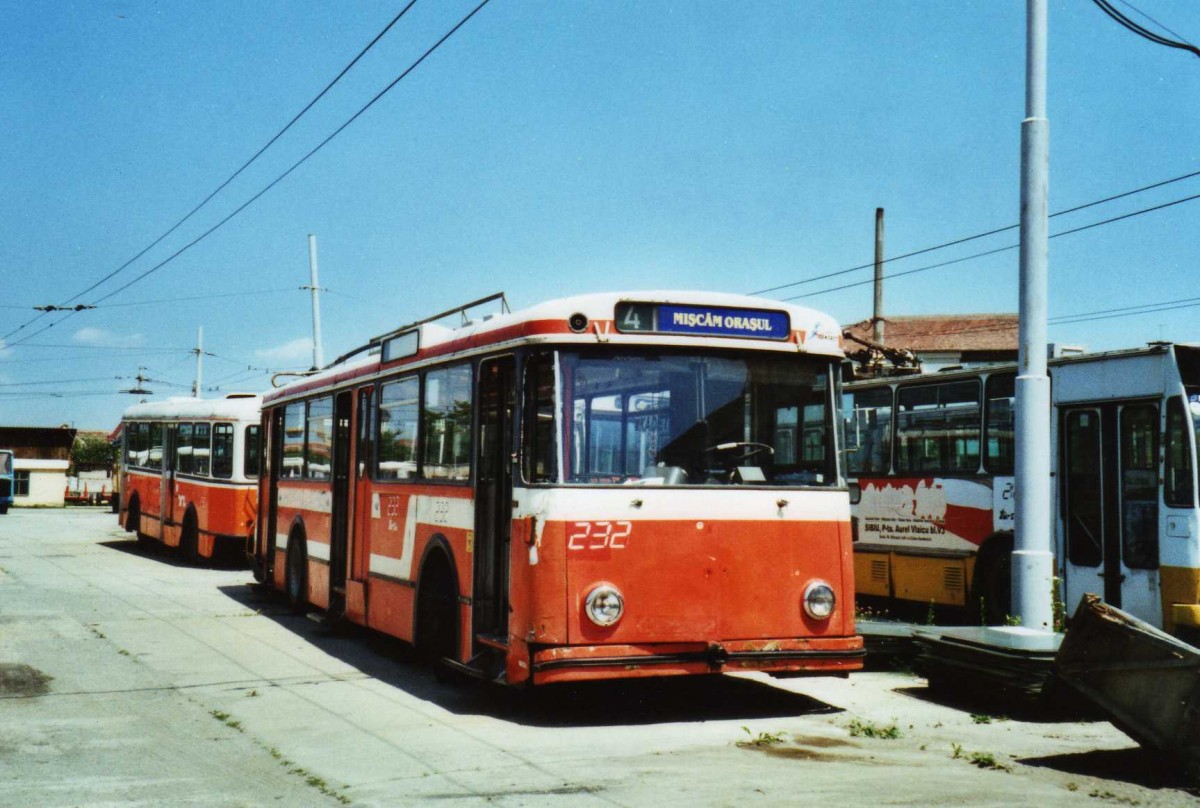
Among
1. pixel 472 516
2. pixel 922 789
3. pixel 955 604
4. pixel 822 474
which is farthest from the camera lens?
pixel 955 604

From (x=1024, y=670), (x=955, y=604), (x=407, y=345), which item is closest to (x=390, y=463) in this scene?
(x=407, y=345)

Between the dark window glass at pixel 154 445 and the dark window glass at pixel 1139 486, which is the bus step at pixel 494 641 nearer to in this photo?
the dark window glass at pixel 1139 486

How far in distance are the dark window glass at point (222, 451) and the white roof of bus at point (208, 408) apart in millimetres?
215

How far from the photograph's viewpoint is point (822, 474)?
9008mm

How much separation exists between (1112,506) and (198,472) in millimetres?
16311

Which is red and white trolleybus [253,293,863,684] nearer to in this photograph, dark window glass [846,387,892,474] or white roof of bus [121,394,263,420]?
dark window glass [846,387,892,474]

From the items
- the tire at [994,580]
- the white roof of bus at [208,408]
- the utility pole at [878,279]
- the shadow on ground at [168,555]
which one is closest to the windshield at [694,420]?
the tire at [994,580]

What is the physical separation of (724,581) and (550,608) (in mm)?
1258

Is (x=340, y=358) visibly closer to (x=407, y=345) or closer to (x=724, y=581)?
(x=407, y=345)

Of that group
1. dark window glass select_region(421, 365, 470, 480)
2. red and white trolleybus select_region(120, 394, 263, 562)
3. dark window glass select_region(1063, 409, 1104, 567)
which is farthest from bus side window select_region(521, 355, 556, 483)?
red and white trolleybus select_region(120, 394, 263, 562)

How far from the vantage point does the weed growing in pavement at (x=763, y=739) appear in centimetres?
786

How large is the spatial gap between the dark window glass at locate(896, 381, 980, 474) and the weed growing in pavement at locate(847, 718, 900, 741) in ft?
21.3

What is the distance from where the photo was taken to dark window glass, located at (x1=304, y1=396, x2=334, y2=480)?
1425cm

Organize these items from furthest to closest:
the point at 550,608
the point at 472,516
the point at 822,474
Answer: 1. the point at 472,516
2. the point at 822,474
3. the point at 550,608
